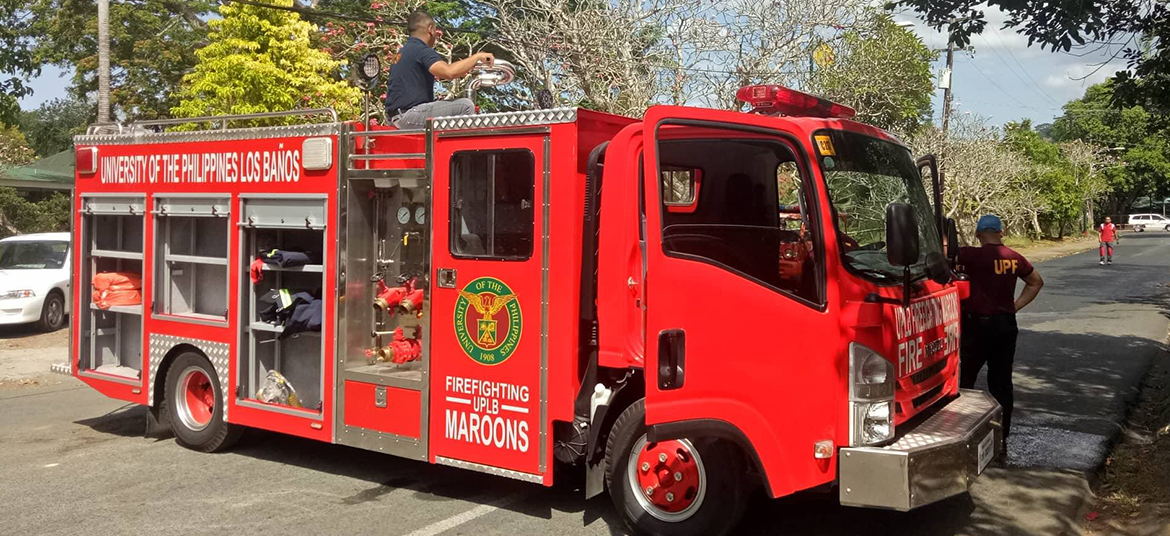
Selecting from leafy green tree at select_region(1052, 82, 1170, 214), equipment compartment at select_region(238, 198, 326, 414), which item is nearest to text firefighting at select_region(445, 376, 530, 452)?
equipment compartment at select_region(238, 198, 326, 414)

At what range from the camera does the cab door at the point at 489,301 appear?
222 inches

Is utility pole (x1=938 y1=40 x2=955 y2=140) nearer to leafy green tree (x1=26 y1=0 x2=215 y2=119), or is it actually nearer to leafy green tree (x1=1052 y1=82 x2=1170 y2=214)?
leafy green tree (x1=26 y1=0 x2=215 y2=119)

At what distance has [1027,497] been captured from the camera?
6215 millimetres

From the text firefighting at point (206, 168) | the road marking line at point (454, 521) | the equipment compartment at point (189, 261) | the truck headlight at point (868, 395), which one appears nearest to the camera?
the truck headlight at point (868, 395)

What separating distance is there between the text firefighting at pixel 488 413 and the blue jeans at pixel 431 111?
1930 mm

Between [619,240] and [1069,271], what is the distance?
90.7 feet

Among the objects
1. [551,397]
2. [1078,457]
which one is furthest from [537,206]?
[1078,457]

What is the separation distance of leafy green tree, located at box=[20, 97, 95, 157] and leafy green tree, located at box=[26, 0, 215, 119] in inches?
875

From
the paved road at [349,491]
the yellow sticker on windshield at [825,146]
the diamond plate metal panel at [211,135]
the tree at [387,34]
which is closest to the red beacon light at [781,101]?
the yellow sticker on windshield at [825,146]

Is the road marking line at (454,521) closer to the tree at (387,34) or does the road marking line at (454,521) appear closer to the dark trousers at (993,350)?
the dark trousers at (993,350)

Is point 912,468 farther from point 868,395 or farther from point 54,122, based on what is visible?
point 54,122

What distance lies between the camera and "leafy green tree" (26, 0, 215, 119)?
25.2 meters

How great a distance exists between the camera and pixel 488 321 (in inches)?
229

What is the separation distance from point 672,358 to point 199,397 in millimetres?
4587
